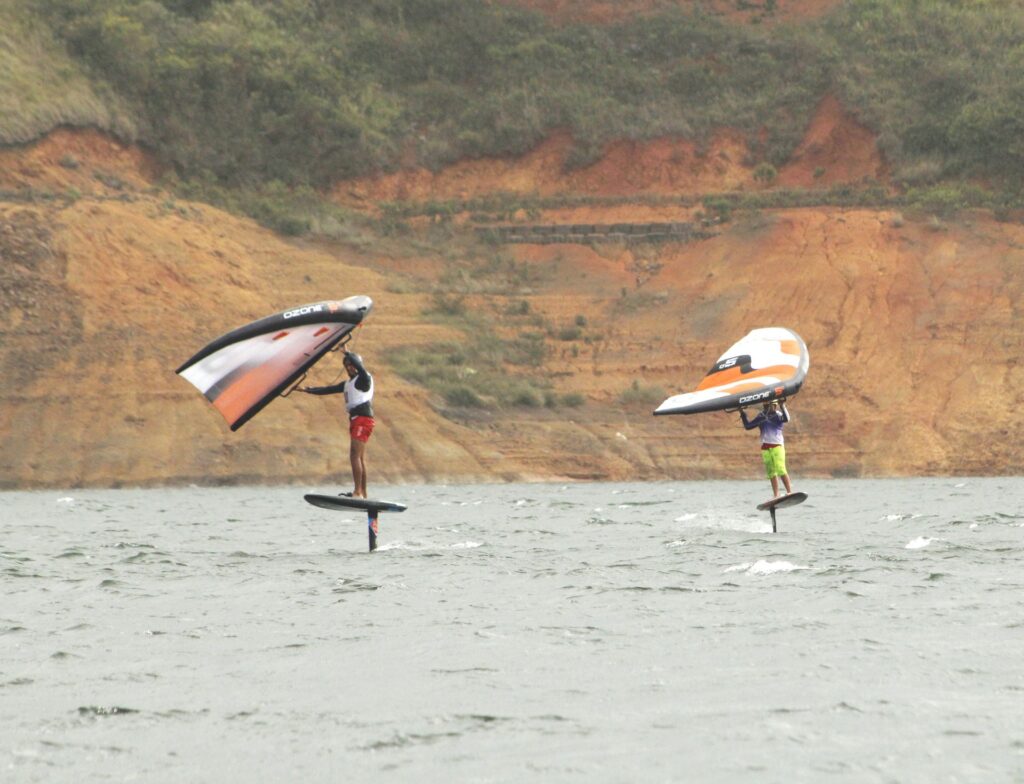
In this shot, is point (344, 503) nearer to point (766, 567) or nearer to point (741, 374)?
point (766, 567)

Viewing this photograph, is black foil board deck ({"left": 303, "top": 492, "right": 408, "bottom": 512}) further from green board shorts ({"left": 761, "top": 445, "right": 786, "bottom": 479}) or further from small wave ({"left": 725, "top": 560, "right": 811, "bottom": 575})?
green board shorts ({"left": 761, "top": 445, "right": 786, "bottom": 479})

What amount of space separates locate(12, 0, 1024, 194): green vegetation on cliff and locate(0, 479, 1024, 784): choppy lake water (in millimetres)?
38966

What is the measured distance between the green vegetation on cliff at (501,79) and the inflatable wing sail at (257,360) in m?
39.9

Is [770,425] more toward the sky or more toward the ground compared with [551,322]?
more toward the ground

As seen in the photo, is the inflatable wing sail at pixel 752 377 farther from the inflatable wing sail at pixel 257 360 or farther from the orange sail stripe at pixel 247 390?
the orange sail stripe at pixel 247 390

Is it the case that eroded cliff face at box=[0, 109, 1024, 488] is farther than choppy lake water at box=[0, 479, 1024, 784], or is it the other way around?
eroded cliff face at box=[0, 109, 1024, 488]

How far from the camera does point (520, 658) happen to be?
44.0ft

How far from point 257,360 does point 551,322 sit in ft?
120

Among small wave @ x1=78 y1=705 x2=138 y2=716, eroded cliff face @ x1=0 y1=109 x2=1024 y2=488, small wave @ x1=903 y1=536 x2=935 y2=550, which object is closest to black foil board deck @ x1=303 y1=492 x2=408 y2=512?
small wave @ x1=903 y1=536 x2=935 y2=550

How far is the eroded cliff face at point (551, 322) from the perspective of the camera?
151ft

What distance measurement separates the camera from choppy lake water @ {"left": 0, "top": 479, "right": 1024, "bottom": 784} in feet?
33.4

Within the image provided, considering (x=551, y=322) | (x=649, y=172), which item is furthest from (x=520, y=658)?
(x=649, y=172)

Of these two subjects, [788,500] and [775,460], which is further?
[775,460]

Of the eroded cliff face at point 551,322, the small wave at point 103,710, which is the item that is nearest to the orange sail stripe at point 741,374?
the small wave at point 103,710
